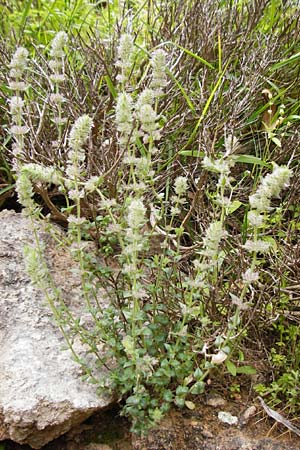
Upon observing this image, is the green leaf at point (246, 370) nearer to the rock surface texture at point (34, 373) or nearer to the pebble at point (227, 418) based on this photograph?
the pebble at point (227, 418)

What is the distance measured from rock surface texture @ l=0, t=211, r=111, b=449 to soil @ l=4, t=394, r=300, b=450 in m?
0.10

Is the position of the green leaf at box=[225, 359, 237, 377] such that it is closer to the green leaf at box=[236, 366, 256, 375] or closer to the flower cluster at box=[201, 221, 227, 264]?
the green leaf at box=[236, 366, 256, 375]

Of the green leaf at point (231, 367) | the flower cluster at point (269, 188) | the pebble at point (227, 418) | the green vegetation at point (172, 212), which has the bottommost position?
the pebble at point (227, 418)

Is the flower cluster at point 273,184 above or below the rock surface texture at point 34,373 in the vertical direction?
above

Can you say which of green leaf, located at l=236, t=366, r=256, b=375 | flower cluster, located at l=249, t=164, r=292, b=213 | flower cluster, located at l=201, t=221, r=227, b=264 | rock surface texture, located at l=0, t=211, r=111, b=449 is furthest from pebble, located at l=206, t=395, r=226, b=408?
flower cluster, located at l=249, t=164, r=292, b=213

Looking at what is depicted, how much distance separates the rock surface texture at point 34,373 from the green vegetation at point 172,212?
0.06m

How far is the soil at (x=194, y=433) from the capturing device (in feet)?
5.33

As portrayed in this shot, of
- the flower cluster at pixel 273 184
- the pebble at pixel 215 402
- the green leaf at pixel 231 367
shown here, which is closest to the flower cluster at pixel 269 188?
the flower cluster at pixel 273 184

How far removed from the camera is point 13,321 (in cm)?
179

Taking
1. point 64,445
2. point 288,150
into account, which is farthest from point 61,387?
point 288,150

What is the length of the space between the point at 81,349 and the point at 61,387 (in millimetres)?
146

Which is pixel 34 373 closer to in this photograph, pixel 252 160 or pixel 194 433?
pixel 194 433

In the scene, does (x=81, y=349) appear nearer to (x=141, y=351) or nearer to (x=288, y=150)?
(x=141, y=351)

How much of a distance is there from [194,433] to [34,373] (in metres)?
0.48
